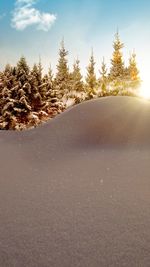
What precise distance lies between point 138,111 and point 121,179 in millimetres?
4891

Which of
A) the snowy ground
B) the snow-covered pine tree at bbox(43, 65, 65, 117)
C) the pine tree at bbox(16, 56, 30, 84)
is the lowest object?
the snowy ground

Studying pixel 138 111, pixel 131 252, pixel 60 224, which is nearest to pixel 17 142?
pixel 138 111

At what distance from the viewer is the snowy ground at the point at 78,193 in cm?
317

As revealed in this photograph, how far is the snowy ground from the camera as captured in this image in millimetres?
3168

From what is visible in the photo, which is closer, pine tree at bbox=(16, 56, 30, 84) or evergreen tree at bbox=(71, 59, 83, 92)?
pine tree at bbox=(16, 56, 30, 84)

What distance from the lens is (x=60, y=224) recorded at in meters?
3.80

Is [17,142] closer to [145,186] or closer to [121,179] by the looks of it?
[121,179]

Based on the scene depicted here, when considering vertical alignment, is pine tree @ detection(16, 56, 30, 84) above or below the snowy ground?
above

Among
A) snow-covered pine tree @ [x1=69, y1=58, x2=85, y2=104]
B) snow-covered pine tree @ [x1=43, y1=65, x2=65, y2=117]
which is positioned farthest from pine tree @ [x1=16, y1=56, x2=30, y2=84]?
snow-covered pine tree @ [x1=69, y1=58, x2=85, y2=104]

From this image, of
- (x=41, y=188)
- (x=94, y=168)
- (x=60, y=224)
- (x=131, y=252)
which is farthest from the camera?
(x=94, y=168)

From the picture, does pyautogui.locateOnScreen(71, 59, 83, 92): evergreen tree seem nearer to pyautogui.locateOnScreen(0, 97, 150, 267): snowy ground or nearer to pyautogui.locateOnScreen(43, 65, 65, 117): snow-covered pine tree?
pyautogui.locateOnScreen(43, 65, 65, 117): snow-covered pine tree

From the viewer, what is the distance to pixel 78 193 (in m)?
4.86

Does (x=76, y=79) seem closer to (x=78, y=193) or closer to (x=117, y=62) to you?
(x=117, y=62)

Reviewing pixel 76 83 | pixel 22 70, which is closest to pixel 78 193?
pixel 22 70
